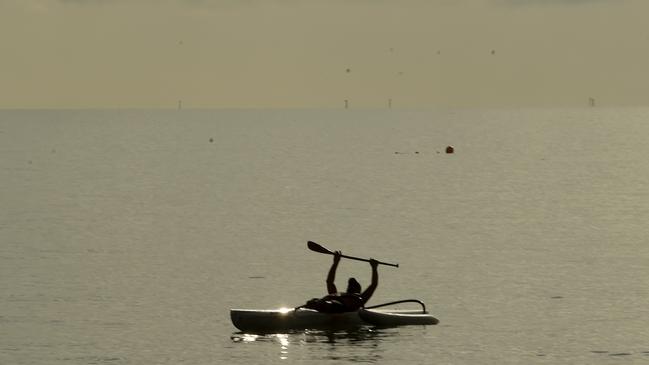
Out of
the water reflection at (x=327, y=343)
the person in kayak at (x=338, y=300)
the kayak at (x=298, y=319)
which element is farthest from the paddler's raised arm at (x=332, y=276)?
the water reflection at (x=327, y=343)

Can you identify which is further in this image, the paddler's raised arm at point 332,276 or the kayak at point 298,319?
the kayak at point 298,319

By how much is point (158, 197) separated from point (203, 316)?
6774 cm

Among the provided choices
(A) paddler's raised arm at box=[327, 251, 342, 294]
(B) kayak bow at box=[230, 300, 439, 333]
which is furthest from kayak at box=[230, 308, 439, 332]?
(A) paddler's raised arm at box=[327, 251, 342, 294]

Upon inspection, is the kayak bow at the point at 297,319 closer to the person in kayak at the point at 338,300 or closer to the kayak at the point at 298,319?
the kayak at the point at 298,319

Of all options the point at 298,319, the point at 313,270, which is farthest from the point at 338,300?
the point at 313,270

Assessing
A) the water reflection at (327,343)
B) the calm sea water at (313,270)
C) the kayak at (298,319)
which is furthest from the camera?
the kayak at (298,319)

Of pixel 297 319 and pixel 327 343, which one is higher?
pixel 297 319

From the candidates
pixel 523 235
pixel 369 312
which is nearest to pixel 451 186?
pixel 523 235

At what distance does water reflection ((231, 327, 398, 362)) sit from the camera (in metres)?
48.7

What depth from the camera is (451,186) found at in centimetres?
14088

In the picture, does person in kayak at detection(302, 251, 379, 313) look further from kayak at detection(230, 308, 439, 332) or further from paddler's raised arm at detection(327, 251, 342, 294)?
kayak at detection(230, 308, 439, 332)

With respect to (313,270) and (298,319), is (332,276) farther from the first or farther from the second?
(313,270)

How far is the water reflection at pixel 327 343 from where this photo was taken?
48719 mm

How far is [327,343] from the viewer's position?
5066cm
